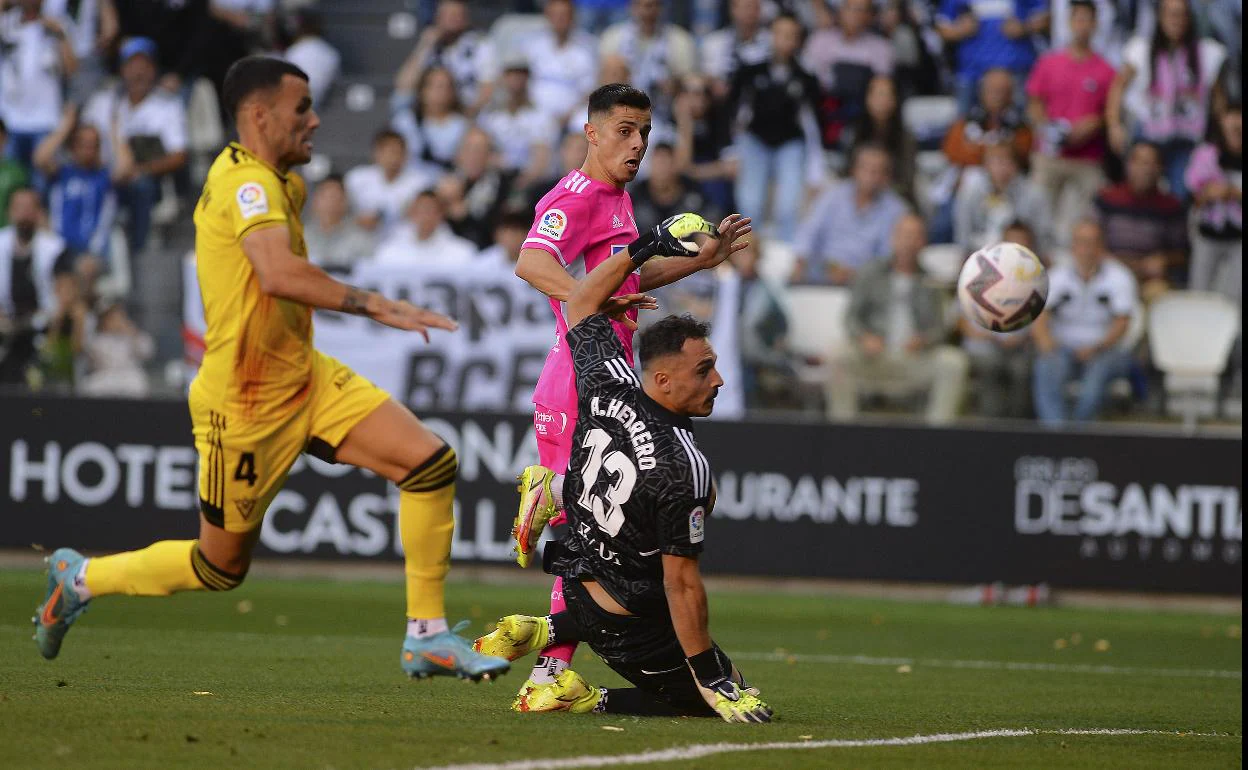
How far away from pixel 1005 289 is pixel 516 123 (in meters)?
9.46

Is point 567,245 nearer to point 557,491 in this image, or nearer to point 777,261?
point 557,491

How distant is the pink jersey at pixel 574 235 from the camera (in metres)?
7.27

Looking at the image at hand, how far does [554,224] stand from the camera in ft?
24.0

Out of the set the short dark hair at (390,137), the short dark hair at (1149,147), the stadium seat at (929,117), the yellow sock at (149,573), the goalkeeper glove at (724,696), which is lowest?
the goalkeeper glove at (724,696)

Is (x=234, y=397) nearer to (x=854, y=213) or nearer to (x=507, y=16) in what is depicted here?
(x=854, y=213)

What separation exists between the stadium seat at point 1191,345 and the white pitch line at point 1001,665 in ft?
14.3

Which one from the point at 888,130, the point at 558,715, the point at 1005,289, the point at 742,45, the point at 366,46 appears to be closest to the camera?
the point at 558,715

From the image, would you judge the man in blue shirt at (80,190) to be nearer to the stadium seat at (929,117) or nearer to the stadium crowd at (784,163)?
the stadium crowd at (784,163)

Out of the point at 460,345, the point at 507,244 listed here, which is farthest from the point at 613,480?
the point at 507,244

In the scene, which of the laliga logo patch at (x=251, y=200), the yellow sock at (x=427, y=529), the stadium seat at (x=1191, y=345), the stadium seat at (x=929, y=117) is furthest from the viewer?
the stadium seat at (x=929, y=117)

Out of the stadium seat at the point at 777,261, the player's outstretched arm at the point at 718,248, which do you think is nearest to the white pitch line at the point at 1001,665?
the player's outstretched arm at the point at 718,248

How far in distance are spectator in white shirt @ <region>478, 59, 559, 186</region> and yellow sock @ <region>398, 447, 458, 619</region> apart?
35.2 feet

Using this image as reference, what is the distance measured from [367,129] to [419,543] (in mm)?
13052

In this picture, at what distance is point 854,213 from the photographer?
15.8m
